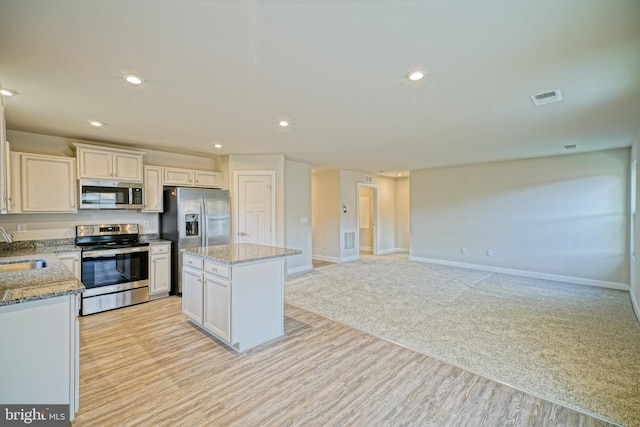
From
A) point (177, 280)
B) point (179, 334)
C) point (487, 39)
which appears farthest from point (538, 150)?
point (177, 280)

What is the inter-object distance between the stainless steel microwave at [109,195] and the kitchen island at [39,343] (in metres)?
2.51

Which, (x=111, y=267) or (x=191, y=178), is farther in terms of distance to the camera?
(x=191, y=178)

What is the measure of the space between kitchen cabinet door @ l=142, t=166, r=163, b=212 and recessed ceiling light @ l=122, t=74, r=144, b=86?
8.32ft

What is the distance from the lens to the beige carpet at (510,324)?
2260 mm

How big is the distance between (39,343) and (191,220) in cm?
313

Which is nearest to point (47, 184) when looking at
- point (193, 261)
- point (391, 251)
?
point (193, 261)

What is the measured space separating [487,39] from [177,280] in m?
4.88

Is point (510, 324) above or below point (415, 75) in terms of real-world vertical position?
below

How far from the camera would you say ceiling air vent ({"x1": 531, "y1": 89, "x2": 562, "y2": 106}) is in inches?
101

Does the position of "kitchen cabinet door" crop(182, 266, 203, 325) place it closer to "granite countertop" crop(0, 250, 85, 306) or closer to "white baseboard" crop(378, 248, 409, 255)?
"granite countertop" crop(0, 250, 85, 306)

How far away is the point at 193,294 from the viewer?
10.8 ft

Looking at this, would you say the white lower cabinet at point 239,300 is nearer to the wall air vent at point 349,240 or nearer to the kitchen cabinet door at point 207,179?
the kitchen cabinet door at point 207,179

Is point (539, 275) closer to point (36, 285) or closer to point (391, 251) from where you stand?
point (391, 251)

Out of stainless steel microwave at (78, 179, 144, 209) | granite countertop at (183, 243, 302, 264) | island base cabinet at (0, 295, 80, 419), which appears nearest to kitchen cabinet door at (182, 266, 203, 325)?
granite countertop at (183, 243, 302, 264)
